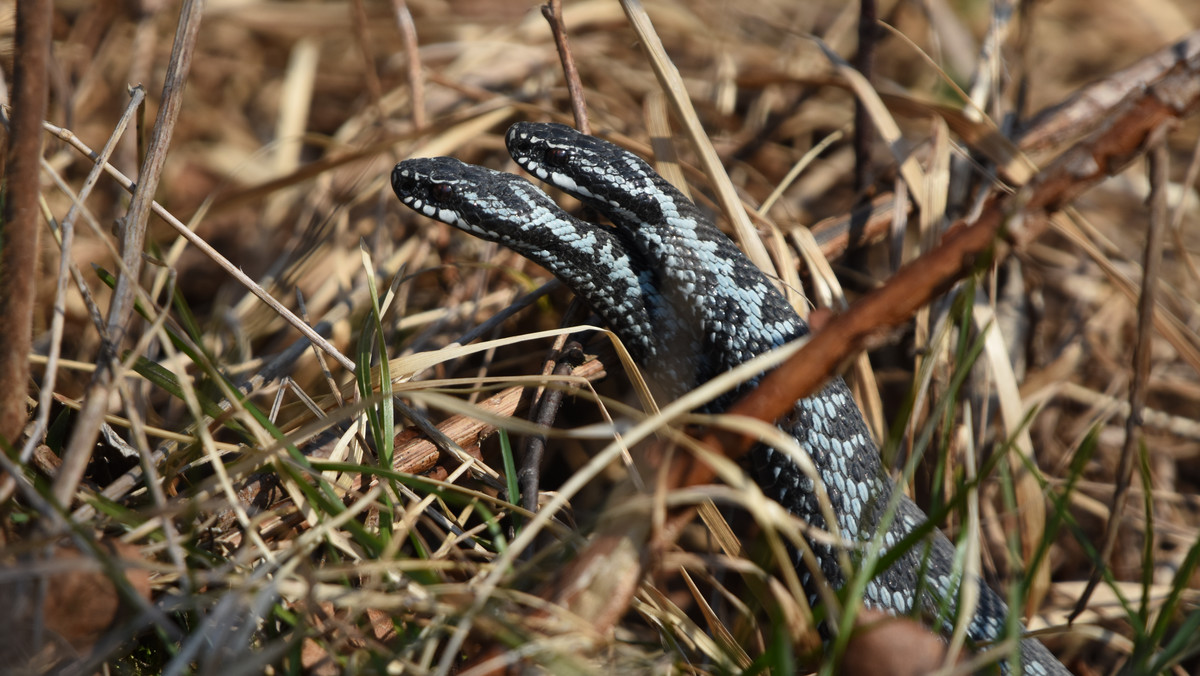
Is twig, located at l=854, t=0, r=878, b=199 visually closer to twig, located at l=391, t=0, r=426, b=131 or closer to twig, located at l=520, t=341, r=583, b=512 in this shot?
twig, located at l=520, t=341, r=583, b=512

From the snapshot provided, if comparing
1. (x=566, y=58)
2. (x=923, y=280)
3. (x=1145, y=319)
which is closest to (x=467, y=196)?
(x=566, y=58)

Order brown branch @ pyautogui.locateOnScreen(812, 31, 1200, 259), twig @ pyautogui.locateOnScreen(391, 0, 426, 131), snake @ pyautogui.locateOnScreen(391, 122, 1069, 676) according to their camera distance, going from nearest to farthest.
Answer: snake @ pyautogui.locateOnScreen(391, 122, 1069, 676), brown branch @ pyautogui.locateOnScreen(812, 31, 1200, 259), twig @ pyautogui.locateOnScreen(391, 0, 426, 131)

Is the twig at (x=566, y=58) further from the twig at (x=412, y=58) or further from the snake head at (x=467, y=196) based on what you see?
the twig at (x=412, y=58)

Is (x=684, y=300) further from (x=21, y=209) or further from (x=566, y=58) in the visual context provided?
(x=21, y=209)

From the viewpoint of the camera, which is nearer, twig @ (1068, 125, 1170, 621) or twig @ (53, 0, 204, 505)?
twig @ (53, 0, 204, 505)

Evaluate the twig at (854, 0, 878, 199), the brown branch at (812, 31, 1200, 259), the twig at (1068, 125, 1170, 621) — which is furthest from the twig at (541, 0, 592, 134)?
the twig at (1068, 125, 1170, 621)

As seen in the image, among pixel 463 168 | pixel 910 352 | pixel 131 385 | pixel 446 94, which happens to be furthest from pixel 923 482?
pixel 446 94
